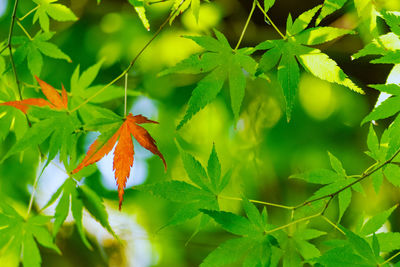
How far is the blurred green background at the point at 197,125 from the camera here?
5.63 ft

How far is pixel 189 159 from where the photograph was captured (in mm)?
727

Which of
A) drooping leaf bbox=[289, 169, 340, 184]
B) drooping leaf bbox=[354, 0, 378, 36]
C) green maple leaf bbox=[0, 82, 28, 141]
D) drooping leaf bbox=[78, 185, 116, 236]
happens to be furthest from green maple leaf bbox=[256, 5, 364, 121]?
green maple leaf bbox=[0, 82, 28, 141]

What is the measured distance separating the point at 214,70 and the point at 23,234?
620 millimetres

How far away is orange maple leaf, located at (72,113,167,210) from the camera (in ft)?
2.19

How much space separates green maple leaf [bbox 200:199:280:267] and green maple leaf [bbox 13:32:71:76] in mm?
612

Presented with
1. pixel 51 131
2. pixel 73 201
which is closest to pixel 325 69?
pixel 51 131

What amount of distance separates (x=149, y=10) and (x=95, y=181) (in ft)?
2.97

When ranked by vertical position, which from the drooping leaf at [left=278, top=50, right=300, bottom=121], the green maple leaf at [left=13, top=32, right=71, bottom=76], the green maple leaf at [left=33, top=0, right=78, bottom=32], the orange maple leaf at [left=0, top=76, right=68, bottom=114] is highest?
the green maple leaf at [left=33, top=0, right=78, bottom=32]

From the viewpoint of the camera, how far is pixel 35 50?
3.26 ft

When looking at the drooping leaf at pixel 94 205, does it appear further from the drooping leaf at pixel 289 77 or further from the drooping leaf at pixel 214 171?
the drooping leaf at pixel 289 77

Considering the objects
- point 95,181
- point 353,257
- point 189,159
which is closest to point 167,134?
point 95,181

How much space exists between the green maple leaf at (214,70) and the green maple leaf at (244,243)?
0.16m

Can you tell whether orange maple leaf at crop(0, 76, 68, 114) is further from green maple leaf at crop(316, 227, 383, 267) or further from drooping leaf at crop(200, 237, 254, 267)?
green maple leaf at crop(316, 227, 383, 267)

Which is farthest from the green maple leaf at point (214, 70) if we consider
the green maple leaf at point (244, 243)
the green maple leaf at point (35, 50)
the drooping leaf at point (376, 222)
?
the green maple leaf at point (35, 50)
